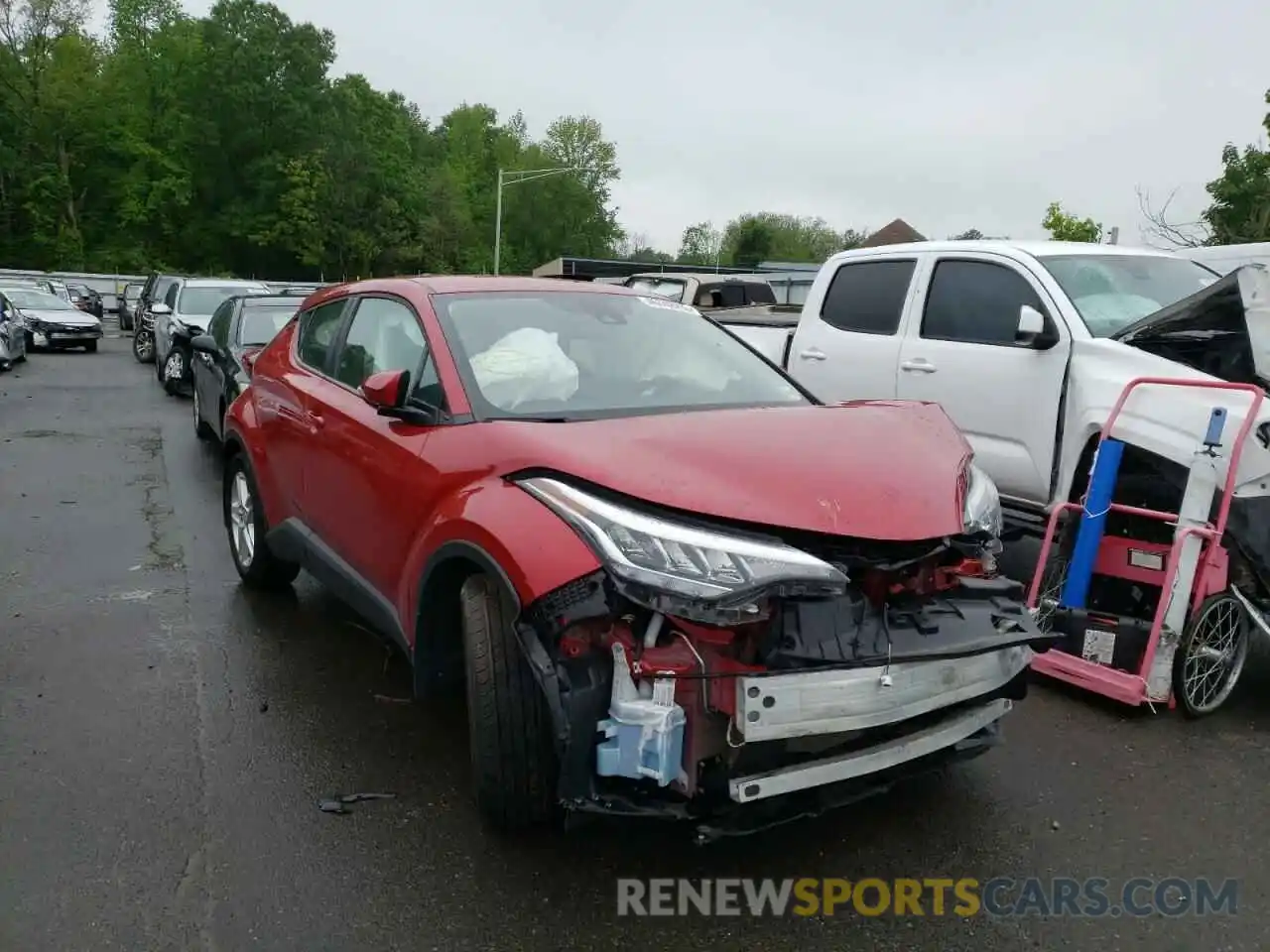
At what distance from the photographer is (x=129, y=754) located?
3.81m

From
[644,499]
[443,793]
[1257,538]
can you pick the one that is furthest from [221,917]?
[1257,538]

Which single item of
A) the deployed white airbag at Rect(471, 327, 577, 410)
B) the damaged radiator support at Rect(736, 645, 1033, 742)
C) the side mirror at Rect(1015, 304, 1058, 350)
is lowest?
the damaged radiator support at Rect(736, 645, 1033, 742)

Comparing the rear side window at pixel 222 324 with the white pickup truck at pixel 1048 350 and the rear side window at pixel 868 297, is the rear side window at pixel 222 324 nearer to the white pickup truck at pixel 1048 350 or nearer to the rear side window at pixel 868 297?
the white pickup truck at pixel 1048 350

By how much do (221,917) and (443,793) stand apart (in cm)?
87

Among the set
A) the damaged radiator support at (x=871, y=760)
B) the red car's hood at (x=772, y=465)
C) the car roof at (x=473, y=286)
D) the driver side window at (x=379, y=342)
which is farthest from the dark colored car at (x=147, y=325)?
the damaged radiator support at (x=871, y=760)

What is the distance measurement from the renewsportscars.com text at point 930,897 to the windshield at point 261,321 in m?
8.41

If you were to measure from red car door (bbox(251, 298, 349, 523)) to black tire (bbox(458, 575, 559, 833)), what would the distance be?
6.11 feet

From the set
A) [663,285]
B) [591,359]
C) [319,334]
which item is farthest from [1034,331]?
[663,285]

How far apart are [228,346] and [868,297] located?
6.54m

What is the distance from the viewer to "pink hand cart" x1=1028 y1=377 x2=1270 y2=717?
414 centimetres

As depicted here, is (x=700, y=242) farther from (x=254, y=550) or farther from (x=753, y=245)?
(x=254, y=550)

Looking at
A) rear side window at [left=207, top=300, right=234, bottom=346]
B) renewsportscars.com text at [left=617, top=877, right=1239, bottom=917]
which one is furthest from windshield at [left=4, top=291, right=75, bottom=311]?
renewsportscars.com text at [left=617, top=877, right=1239, bottom=917]

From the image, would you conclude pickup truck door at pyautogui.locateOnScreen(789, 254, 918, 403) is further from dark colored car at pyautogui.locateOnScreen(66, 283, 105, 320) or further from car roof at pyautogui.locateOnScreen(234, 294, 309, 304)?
dark colored car at pyautogui.locateOnScreen(66, 283, 105, 320)

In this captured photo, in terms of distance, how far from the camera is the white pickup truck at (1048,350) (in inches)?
175
